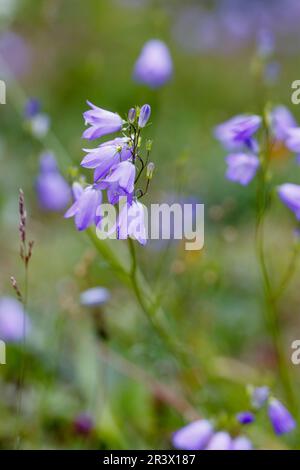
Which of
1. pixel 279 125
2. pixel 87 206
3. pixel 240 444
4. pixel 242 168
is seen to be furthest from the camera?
pixel 279 125

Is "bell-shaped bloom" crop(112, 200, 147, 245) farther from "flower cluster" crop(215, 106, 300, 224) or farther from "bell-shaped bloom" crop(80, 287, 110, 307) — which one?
"bell-shaped bloom" crop(80, 287, 110, 307)

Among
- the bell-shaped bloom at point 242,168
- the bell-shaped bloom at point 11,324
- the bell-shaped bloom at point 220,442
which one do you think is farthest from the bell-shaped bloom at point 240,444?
the bell-shaped bloom at point 11,324

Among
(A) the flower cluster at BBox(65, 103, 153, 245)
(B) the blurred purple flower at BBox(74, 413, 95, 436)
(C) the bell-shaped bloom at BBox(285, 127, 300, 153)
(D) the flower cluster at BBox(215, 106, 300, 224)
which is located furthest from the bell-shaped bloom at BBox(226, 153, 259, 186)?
(B) the blurred purple flower at BBox(74, 413, 95, 436)

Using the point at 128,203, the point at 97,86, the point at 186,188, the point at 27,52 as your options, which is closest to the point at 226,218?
the point at 186,188

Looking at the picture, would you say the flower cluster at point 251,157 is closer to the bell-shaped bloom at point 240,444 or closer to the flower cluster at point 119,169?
the flower cluster at point 119,169

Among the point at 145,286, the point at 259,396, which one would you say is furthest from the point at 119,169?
the point at 145,286

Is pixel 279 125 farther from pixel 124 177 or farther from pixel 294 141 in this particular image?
pixel 124 177
